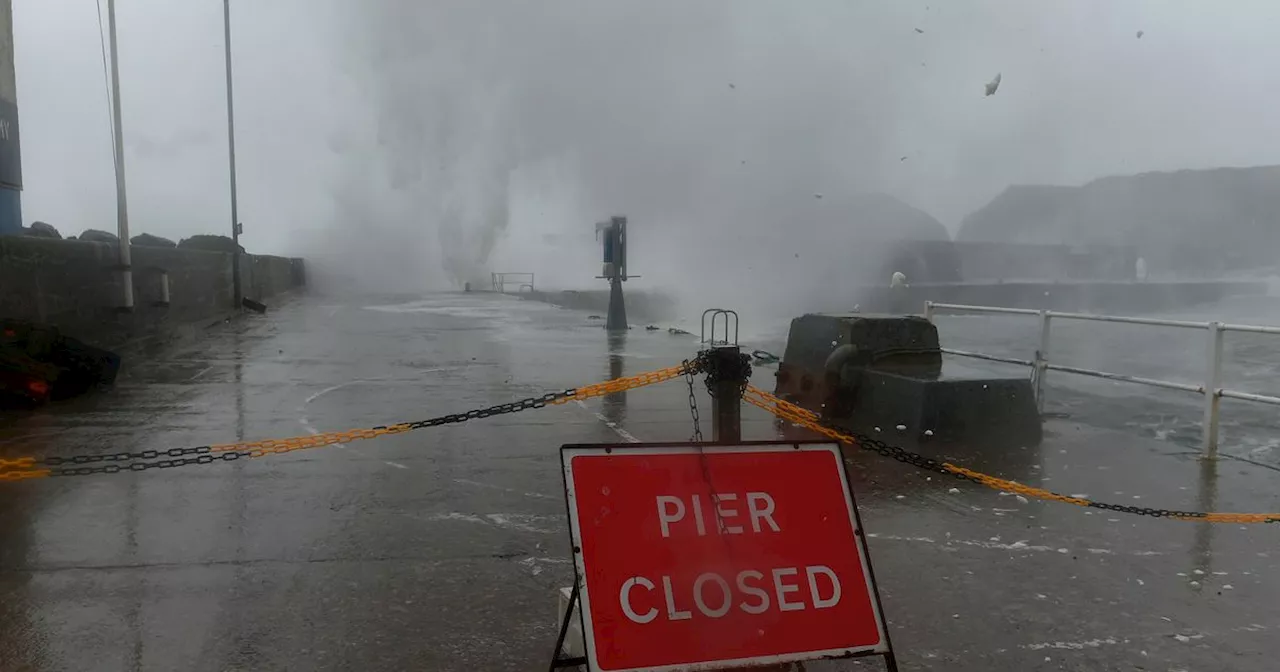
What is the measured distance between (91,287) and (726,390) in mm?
10764

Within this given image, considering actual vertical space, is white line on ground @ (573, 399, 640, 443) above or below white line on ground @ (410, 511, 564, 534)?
above

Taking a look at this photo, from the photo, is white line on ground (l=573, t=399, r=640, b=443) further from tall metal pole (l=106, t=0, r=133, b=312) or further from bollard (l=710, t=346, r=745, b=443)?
tall metal pole (l=106, t=0, r=133, b=312)

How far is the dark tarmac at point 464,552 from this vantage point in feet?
11.0

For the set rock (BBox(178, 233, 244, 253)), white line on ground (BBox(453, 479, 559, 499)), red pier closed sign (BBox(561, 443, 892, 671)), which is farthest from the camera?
rock (BBox(178, 233, 244, 253))

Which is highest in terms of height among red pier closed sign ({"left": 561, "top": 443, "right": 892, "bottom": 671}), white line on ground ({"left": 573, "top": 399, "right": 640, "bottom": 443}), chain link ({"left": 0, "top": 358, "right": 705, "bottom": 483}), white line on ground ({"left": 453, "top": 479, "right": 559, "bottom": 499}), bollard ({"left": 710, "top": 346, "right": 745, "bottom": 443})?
bollard ({"left": 710, "top": 346, "right": 745, "bottom": 443})

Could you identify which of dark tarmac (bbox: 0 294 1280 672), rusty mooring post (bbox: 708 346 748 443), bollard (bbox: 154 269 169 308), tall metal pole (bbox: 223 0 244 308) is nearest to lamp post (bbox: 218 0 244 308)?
tall metal pole (bbox: 223 0 244 308)

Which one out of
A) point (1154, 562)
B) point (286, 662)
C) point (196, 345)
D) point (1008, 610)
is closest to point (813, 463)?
point (1008, 610)

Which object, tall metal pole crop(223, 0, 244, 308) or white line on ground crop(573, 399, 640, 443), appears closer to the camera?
white line on ground crop(573, 399, 640, 443)

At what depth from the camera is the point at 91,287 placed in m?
11.4

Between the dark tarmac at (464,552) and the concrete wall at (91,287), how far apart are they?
2.31 meters

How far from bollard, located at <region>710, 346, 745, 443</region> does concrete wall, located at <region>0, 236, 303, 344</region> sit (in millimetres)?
8893

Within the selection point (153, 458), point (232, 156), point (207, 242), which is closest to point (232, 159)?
point (232, 156)

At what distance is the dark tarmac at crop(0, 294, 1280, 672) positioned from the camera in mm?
3350

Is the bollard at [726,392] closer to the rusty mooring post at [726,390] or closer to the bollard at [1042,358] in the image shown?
the rusty mooring post at [726,390]
